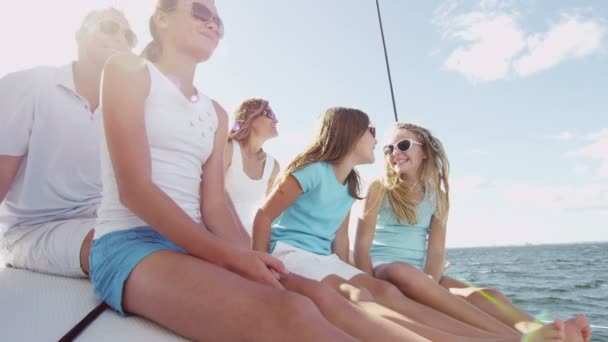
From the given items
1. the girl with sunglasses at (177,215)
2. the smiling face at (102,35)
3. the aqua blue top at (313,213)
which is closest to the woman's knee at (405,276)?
the aqua blue top at (313,213)

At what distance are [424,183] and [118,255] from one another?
2272 millimetres

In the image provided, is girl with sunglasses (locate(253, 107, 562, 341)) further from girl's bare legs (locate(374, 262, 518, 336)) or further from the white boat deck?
the white boat deck

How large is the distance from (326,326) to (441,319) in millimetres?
943

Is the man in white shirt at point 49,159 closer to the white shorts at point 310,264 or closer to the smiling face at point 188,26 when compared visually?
the smiling face at point 188,26

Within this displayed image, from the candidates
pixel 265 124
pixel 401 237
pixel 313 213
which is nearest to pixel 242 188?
pixel 265 124

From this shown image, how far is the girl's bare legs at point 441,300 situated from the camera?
1.92 meters

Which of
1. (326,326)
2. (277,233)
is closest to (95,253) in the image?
(326,326)

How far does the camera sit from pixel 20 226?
1937 mm

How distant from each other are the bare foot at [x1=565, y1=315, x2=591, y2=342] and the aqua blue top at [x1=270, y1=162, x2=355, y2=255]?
1134 mm

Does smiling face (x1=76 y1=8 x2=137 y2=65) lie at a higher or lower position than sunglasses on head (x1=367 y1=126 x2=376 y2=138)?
higher

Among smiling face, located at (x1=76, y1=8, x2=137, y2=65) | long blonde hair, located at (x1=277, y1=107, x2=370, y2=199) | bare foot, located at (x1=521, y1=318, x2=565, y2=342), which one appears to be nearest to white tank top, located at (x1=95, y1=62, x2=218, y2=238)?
smiling face, located at (x1=76, y1=8, x2=137, y2=65)

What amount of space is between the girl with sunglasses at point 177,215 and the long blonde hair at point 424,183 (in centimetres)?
149

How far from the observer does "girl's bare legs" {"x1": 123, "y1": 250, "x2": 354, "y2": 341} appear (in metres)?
0.98

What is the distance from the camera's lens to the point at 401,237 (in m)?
2.85
